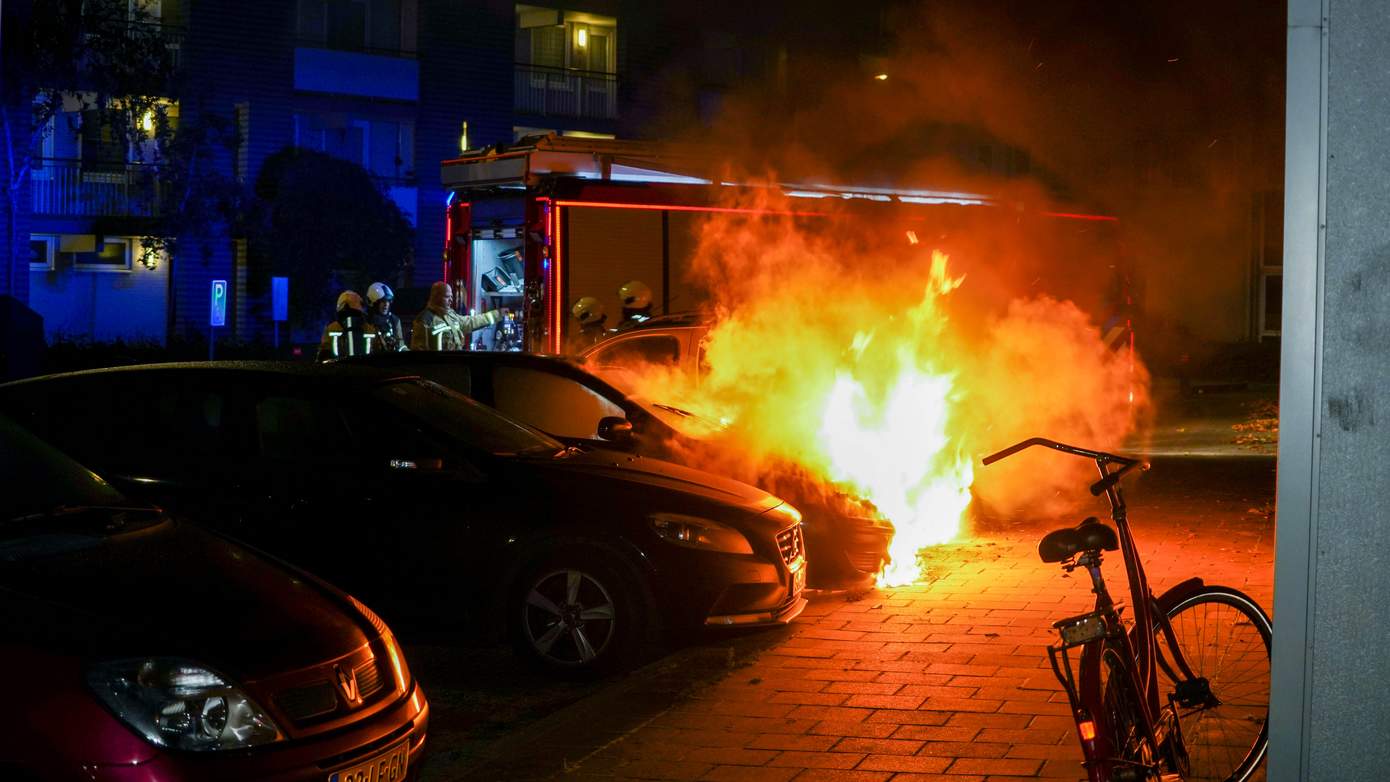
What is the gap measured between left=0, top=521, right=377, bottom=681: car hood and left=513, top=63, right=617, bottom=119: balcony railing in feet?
123

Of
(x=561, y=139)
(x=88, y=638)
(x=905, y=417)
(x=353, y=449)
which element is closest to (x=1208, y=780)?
(x=88, y=638)

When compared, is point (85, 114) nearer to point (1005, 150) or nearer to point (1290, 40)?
point (1005, 150)

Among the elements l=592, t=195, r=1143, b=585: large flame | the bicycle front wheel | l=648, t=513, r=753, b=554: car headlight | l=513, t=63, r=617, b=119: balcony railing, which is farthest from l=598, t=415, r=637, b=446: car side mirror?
l=513, t=63, r=617, b=119: balcony railing

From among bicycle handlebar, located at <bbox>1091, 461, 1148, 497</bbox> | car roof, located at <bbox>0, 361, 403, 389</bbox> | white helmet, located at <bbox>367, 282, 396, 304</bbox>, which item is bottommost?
bicycle handlebar, located at <bbox>1091, 461, 1148, 497</bbox>

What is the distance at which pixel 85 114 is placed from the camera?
36344 mm

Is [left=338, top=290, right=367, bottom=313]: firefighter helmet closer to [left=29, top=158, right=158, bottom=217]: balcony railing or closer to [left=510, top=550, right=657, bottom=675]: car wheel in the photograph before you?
[left=510, top=550, right=657, bottom=675]: car wheel

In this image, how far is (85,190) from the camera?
36.8 metres

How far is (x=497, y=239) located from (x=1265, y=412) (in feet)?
51.4

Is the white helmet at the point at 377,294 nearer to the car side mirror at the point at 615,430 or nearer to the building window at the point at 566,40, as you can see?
the car side mirror at the point at 615,430

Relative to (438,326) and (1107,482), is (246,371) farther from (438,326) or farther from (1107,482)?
(438,326)

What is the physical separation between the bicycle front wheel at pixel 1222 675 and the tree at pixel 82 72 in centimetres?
2947

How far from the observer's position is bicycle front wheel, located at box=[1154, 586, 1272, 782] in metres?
5.20

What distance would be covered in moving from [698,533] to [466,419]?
146 centimetres

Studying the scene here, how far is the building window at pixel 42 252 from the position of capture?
36.9m
